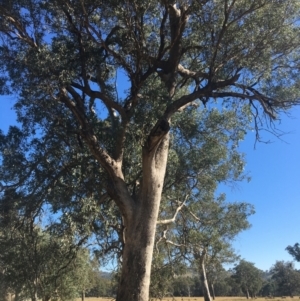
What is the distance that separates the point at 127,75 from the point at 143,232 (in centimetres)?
479

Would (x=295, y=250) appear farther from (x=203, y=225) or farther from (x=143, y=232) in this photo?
(x=143, y=232)

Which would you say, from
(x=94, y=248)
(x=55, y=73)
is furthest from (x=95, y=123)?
(x=94, y=248)

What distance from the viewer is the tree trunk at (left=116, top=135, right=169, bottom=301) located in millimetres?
8250

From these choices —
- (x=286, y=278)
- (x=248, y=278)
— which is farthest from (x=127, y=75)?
(x=286, y=278)

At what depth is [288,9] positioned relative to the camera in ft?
33.6

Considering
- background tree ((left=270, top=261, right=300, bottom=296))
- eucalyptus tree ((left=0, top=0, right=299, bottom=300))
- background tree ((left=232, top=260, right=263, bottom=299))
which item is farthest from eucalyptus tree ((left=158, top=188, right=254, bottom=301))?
background tree ((left=270, top=261, right=300, bottom=296))

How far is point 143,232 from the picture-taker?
8695mm

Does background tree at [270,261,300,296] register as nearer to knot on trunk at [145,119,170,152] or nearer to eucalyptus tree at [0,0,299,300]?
eucalyptus tree at [0,0,299,300]

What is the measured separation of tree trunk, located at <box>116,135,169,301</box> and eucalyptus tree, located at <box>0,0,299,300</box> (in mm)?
33

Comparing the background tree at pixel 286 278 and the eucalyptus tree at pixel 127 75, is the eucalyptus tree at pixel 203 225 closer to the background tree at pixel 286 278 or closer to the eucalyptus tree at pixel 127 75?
the eucalyptus tree at pixel 127 75

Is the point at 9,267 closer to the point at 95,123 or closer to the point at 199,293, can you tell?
the point at 95,123

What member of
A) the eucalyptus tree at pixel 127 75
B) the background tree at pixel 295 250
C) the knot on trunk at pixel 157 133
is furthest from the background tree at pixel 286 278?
the knot on trunk at pixel 157 133

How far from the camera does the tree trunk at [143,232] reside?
27.1 feet

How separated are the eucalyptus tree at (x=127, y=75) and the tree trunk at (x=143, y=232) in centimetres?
3
